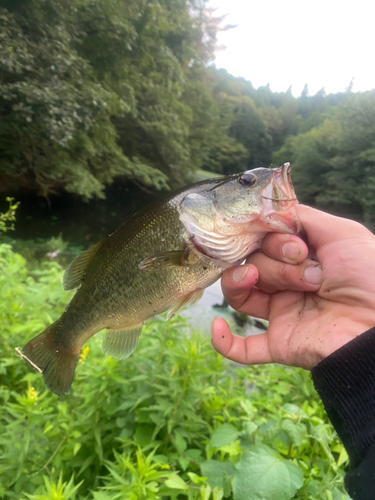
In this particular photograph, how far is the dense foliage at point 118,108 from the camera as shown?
8.74m

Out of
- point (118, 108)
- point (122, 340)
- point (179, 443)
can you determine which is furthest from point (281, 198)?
point (118, 108)

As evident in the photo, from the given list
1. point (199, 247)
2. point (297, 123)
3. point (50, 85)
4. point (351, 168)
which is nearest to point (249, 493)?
point (199, 247)

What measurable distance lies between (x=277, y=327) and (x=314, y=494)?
0.87 m

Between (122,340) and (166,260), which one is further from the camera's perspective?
(122,340)

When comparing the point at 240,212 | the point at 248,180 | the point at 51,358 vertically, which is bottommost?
the point at 51,358

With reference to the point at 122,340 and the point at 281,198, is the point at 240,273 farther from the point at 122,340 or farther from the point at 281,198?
the point at 122,340

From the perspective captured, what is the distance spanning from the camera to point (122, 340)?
1.78 m

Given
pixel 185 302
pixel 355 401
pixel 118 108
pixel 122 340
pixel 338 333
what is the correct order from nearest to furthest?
1. pixel 355 401
2. pixel 338 333
3. pixel 185 302
4. pixel 122 340
5. pixel 118 108

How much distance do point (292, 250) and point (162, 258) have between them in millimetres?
655

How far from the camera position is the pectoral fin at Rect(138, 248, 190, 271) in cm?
155

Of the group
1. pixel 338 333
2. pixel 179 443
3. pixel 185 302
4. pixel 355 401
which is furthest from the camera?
pixel 179 443

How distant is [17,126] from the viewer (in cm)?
945

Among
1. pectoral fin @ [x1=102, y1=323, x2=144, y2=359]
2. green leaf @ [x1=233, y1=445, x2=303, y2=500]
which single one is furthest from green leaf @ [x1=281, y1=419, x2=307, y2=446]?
pectoral fin @ [x1=102, y1=323, x2=144, y2=359]

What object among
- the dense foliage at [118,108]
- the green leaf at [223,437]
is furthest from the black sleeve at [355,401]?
the dense foliage at [118,108]
